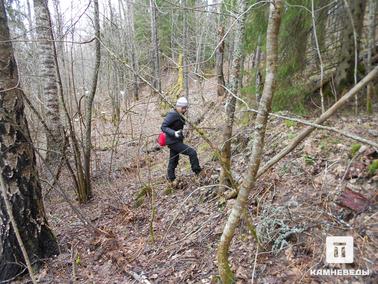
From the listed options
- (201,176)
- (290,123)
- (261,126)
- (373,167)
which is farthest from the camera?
(201,176)

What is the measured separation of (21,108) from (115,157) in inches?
179

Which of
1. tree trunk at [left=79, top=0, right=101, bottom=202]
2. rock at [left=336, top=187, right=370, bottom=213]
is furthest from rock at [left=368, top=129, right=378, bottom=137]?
tree trunk at [left=79, top=0, right=101, bottom=202]

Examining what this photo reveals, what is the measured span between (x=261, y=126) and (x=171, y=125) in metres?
3.54

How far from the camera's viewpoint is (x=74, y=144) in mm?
5449

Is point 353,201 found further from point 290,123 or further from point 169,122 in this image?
point 169,122

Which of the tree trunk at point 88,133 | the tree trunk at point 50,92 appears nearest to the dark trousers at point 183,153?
the tree trunk at point 88,133

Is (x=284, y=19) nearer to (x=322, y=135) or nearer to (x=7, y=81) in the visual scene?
Result: (x=322, y=135)

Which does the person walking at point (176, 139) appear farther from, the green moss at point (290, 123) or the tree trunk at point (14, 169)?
the tree trunk at point (14, 169)

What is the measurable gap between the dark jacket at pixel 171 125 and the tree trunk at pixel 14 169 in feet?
7.75

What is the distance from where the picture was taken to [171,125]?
5695mm

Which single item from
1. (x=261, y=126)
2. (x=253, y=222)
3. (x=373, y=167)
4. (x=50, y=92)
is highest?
(x=50, y=92)

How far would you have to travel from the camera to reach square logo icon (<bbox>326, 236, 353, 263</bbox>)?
257cm

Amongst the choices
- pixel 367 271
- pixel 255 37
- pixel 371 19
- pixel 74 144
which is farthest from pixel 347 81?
pixel 74 144

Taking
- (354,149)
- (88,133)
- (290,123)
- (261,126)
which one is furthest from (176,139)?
(261,126)
